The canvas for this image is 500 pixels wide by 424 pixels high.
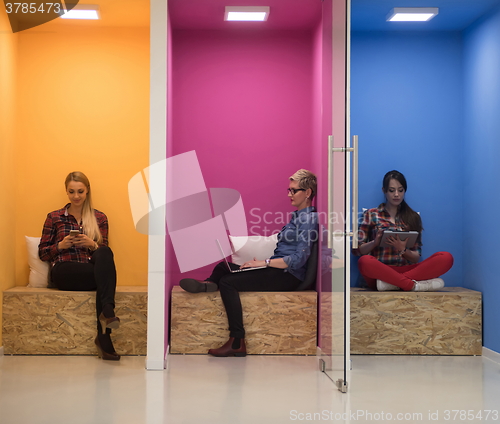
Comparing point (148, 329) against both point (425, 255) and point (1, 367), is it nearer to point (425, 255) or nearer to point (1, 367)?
point (1, 367)

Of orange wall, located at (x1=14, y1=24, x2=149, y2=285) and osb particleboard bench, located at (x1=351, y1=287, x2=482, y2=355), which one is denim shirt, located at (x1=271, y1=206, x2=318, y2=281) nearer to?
osb particleboard bench, located at (x1=351, y1=287, x2=482, y2=355)

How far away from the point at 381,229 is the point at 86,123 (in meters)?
2.59

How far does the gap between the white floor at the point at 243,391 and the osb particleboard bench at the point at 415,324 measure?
0.11 metres

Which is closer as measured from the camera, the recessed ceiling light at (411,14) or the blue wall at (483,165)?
the blue wall at (483,165)

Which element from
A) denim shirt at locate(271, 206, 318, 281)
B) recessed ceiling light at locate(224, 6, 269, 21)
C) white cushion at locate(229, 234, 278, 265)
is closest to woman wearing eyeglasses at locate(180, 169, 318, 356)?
denim shirt at locate(271, 206, 318, 281)

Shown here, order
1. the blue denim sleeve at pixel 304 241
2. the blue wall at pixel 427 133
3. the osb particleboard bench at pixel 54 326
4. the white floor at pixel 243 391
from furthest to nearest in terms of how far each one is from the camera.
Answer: the blue wall at pixel 427 133
the blue denim sleeve at pixel 304 241
the osb particleboard bench at pixel 54 326
the white floor at pixel 243 391

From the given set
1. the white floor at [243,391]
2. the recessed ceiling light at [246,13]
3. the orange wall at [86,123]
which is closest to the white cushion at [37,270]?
the orange wall at [86,123]

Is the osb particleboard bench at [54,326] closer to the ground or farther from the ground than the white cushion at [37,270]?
closer to the ground

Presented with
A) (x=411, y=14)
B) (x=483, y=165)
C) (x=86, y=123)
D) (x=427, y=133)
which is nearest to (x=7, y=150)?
(x=86, y=123)

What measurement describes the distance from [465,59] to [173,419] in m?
3.66

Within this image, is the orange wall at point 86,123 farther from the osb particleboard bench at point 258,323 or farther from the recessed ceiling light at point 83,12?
the osb particleboard bench at point 258,323

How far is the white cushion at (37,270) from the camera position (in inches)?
163

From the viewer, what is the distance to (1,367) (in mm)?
3527

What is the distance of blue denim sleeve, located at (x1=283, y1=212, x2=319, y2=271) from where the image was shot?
13.0 ft
